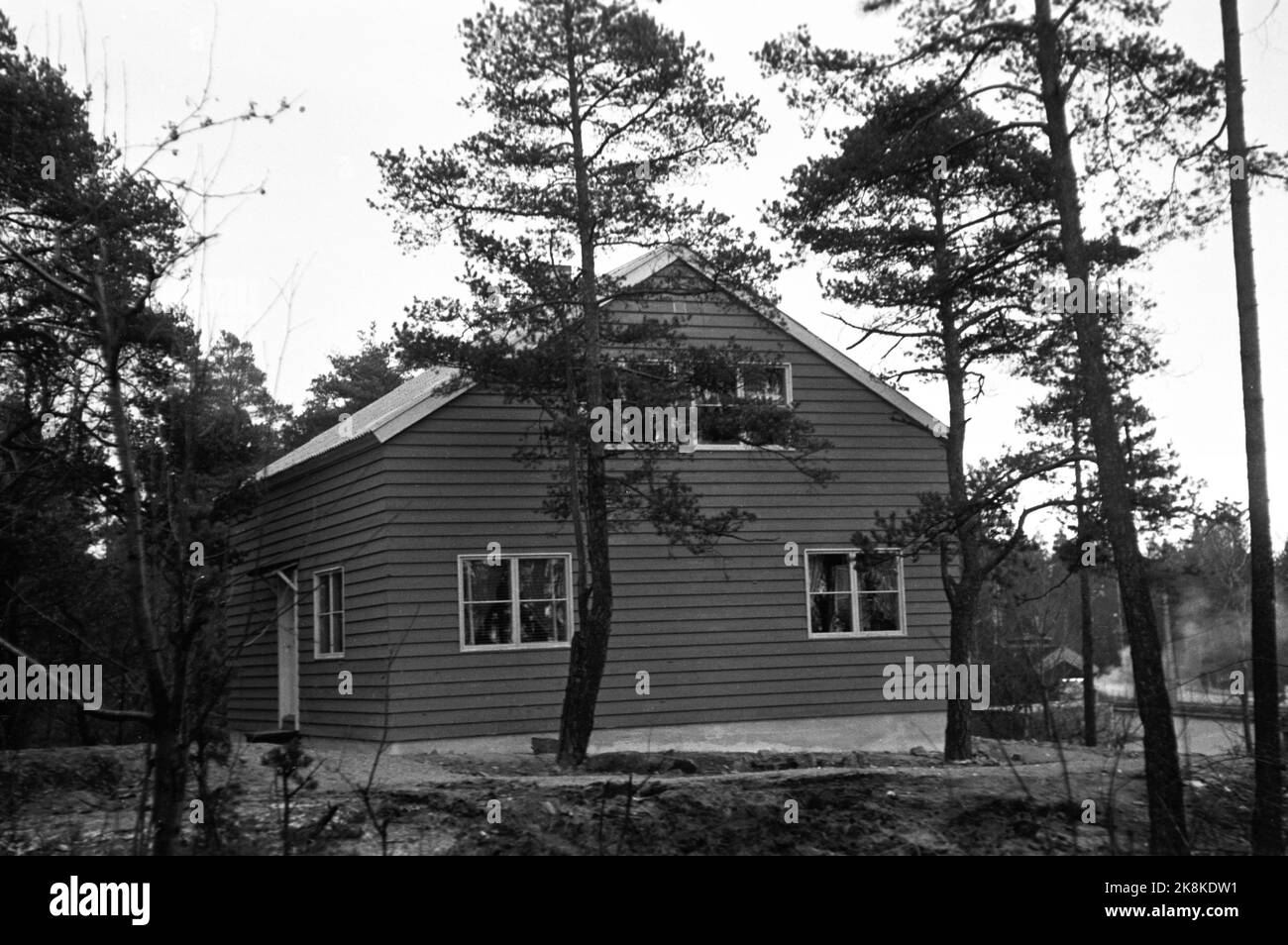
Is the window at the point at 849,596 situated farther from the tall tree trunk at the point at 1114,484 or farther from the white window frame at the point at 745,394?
the tall tree trunk at the point at 1114,484

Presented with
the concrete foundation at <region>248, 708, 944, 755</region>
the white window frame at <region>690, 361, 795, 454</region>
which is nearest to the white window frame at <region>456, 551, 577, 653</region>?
the concrete foundation at <region>248, 708, 944, 755</region>

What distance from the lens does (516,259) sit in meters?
16.9

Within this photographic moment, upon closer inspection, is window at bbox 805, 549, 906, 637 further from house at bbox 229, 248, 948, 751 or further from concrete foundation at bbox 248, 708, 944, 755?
concrete foundation at bbox 248, 708, 944, 755

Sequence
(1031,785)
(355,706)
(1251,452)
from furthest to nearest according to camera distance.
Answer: (355,706) → (1031,785) → (1251,452)

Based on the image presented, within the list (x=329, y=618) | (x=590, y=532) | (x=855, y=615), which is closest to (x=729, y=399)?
(x=590, y=532)

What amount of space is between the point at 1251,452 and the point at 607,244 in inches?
344

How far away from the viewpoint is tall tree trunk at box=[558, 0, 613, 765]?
17.0m

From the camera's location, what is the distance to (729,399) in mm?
18703

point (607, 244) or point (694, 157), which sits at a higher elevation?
point (694, 157)

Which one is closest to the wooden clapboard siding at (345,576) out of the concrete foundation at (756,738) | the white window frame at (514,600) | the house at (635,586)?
the house at (635,586)

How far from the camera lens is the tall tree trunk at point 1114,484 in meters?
10.1
